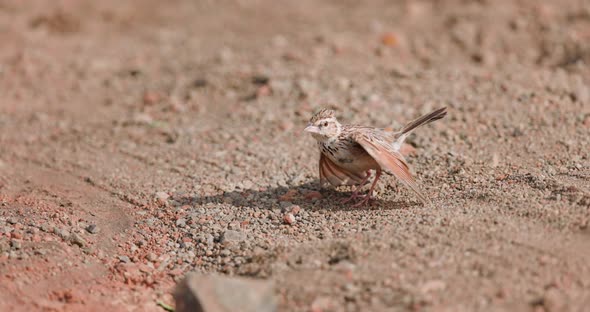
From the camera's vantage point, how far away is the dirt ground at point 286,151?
5316 millimetres

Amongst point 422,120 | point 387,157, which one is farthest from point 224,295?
point 422,120

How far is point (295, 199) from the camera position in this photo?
7.01 metres

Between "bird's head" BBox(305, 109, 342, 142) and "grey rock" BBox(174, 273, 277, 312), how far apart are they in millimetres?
2027

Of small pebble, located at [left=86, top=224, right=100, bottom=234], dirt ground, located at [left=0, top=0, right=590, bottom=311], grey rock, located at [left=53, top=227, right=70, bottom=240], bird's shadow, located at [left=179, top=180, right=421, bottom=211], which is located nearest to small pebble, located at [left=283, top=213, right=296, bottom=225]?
dirt ground, located at [left=0, top=0, right=590, bottom=311]

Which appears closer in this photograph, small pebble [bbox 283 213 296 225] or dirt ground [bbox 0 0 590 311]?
dirt ground [bbox 0 0 590 311]

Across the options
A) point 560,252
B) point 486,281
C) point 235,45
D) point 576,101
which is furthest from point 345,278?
point 235,45

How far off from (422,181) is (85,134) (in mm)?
4574

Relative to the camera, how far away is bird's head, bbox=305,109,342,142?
258 inches

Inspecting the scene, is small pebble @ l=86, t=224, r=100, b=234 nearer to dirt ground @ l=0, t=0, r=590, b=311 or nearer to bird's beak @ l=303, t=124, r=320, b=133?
dirt ground @ l=0, t=0, r=590, b=311

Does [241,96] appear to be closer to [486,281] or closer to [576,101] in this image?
[576,101]

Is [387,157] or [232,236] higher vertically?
[387,157]

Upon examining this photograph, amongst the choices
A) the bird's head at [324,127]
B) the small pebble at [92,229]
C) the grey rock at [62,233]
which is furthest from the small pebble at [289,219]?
the grey rock at [62,233]

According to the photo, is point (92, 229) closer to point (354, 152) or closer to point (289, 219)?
point (289, 219)

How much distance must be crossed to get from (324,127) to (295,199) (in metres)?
0.86
